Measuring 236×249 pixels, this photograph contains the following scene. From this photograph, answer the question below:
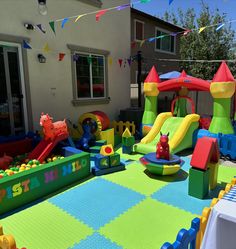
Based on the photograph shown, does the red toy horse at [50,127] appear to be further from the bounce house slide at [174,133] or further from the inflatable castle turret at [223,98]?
the inflatable castle turret at [223,98]

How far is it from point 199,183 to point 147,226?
1320mm

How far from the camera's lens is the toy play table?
1.84 metres

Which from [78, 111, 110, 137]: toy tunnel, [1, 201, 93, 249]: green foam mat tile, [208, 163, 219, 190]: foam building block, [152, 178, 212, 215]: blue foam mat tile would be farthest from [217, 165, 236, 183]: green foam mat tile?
[78, 111, 110, 137]: toy tunnel

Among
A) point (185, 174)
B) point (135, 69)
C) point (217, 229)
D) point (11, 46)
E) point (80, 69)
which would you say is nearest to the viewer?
point (217, 229)

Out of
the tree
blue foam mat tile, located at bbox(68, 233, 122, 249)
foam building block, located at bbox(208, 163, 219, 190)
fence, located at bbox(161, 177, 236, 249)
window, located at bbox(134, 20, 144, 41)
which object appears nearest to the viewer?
fence, located at bbox(161, 177, 236, 249)

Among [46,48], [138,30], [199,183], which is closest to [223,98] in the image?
[199,183]

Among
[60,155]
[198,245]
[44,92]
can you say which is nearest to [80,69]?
[44,92]

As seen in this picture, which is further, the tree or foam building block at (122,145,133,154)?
the tree

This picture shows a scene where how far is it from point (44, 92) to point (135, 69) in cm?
895

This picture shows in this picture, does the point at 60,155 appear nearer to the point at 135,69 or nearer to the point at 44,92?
the point at 44,92

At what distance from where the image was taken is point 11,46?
6441mm

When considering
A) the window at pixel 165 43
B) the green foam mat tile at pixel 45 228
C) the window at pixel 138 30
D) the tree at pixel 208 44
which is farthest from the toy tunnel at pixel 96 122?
the tree at pixel 208 44

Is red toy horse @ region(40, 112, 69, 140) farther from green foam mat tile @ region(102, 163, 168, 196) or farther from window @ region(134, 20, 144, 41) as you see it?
window @ region(134, 20, 144, 41)

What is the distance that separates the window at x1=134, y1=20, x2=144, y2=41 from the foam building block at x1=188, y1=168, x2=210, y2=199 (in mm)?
12201
